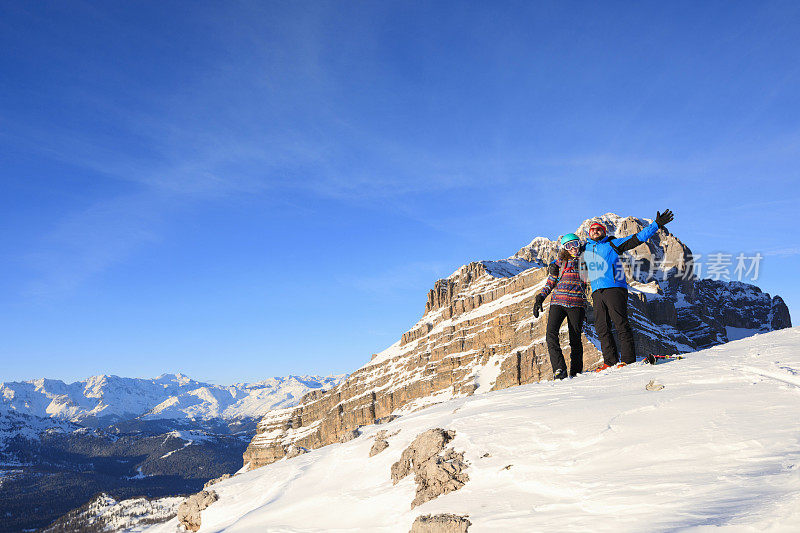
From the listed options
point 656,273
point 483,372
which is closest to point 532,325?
point 483,372

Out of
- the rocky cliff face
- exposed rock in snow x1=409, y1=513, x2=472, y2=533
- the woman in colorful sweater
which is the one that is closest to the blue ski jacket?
the woman in colorful sweater

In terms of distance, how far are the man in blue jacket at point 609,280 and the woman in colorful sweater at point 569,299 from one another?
1.75 feet

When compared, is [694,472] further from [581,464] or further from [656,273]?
[656,273]

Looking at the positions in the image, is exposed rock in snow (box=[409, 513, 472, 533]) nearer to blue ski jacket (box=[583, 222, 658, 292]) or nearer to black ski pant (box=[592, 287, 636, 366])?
black ski pant (box=[592, 287, 636, 366])

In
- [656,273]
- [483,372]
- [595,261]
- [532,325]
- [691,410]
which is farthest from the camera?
[656,273]

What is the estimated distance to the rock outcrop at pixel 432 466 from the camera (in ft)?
21.8

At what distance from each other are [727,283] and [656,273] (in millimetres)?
47100

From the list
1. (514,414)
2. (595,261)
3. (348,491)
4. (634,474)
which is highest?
(595,261)

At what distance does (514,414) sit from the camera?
8.34 m

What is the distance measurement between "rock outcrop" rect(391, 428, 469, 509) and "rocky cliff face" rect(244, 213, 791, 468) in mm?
85268

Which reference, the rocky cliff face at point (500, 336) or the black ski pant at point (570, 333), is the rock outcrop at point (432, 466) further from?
the rocky cliff face at point (500, 336)

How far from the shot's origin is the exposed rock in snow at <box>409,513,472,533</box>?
17.6 feet

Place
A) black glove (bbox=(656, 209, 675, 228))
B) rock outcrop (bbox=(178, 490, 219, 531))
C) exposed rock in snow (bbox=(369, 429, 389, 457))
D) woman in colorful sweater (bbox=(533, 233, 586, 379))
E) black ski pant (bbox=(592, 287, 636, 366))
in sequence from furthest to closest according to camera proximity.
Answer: woman in colorful sweater (bbox=(533, 233, 586, 379)) < black ski pant (bbox=(592, 287, 636, 366)) < black glove (bbox=(656, 209, 675, 228)) < rock outcrop (bbox=(178, 490, 219, 531)) < exposed rock in snow (bbox=(369, 429, 389, 457))

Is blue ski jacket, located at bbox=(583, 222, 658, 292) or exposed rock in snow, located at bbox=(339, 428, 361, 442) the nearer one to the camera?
exposed rock in snow, located at bbox=(339, 428, 361, 442)
